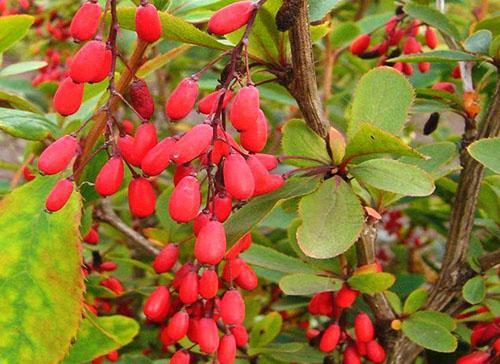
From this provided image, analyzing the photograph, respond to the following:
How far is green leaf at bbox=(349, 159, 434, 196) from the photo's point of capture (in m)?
0.71

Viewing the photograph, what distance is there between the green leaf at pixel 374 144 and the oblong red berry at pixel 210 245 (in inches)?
6.6

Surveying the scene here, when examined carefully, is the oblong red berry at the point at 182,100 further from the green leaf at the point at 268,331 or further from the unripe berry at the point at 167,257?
the green leaf at the point at 268,331

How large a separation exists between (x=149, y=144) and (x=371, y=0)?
1.47 m

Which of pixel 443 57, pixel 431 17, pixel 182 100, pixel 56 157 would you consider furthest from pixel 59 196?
pixel 431 17

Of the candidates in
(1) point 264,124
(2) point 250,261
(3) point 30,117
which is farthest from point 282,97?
(1) point 264,124

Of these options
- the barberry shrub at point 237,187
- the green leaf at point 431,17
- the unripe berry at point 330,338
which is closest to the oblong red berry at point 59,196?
the barberry shrub at point 237,187

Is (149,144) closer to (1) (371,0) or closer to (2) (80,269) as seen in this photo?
(2) (80,269)

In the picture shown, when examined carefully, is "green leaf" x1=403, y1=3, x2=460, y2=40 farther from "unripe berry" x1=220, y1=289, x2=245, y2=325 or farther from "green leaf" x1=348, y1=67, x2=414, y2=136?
"unripe berry" x1=220, y1=289, x2=245, y2=325

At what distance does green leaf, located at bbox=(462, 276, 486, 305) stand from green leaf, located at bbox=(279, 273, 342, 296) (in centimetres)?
16

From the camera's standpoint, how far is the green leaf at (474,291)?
3.05ft

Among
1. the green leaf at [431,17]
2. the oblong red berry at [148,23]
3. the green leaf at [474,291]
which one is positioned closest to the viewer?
the oblong red berry at [148,23]

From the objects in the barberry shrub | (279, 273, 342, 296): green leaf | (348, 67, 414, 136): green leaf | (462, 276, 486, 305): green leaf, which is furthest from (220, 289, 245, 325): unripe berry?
(462, 276, 486, 305): green leaf

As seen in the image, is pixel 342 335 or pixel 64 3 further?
pixel 64 3

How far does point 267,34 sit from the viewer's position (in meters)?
0.74
